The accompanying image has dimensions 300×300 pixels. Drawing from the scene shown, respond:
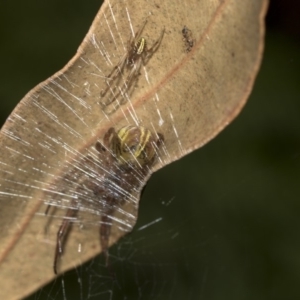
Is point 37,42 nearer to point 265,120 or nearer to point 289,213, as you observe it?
point 265,120

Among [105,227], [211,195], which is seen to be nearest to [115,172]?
[105,227]

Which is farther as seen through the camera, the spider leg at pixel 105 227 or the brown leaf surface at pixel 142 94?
the spider leg at pixel 105 227

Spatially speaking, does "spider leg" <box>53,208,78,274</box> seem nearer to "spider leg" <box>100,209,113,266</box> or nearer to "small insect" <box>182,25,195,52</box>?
"spider leg" <box>100,209,113,266</box>

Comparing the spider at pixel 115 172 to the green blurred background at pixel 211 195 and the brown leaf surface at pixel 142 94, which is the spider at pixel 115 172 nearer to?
the brown leaf surface at pixel 142 94

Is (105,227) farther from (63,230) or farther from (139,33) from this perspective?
(139,33)

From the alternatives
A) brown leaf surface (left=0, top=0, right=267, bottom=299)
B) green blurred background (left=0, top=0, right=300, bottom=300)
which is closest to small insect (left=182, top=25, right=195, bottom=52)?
brown leaf surface (left=0, top=0, right=267, bottom=299)

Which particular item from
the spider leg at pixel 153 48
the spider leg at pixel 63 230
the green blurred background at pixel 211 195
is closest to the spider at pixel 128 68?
the spider leg at pixel 153 48
